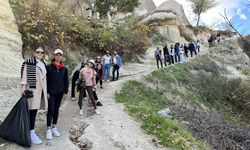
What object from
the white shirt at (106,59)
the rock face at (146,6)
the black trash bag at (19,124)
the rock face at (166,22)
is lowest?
the black trash bag at (19,124)

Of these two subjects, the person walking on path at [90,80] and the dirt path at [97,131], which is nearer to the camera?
the dirt path at [97,131]

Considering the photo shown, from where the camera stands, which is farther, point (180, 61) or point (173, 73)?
point (180, 61)

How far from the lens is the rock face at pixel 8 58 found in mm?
12680

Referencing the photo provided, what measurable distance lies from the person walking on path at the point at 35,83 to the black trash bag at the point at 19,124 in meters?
0.26

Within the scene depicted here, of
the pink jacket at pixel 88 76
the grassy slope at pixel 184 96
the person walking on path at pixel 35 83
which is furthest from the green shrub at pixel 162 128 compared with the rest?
the person walking on path at pixel 35 83

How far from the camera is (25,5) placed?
69.1 ft

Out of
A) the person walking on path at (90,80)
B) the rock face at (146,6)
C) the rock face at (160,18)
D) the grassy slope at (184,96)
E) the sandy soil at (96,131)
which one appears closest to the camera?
the sandy soil at (96,131)

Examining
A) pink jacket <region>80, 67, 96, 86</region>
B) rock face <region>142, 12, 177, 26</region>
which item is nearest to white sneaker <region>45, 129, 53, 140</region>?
pink jacket <region>80, 67, 96, 86</region>

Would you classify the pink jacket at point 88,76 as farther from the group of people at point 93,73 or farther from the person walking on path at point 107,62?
the person walking on path at point 107,62

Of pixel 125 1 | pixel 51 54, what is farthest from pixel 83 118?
pixel 125 1

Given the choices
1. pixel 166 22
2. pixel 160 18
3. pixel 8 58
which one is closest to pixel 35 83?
pixel 8 58

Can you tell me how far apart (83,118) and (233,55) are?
28.0 metres

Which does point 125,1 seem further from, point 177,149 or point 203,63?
point 177,149

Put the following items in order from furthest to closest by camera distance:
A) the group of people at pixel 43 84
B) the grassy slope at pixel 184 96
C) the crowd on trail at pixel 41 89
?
the grassy slope at pixel 184 96 → the group of people at pixel 43 84 → the crowd on trail at pixel 41 89
